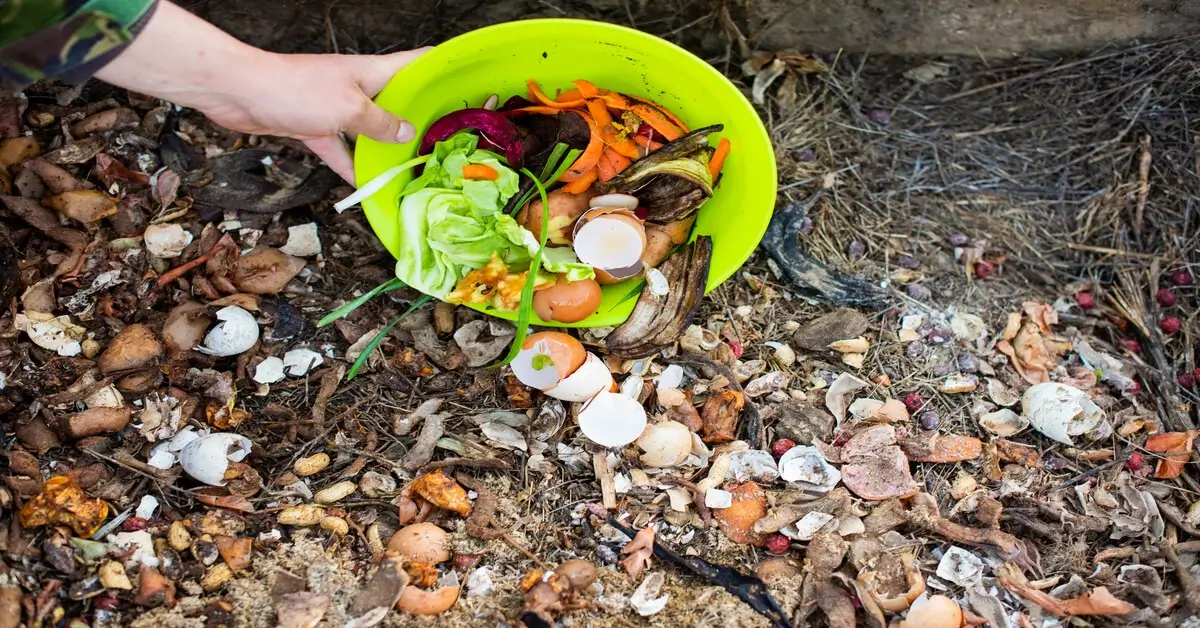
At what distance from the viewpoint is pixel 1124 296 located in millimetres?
2426

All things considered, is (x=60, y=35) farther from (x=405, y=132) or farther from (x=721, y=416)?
(x=721, y=416)

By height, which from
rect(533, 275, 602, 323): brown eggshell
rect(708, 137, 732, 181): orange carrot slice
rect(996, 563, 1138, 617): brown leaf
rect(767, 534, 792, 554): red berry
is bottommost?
rect(996, 563, 1138, 617): brown leaf

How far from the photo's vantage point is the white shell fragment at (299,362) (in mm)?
2115

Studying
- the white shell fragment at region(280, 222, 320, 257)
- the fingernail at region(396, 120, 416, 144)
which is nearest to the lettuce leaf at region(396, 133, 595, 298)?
the fingernail at region(396, 120, 416, 144)

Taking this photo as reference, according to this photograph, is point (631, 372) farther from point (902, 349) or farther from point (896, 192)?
point (896, 192)

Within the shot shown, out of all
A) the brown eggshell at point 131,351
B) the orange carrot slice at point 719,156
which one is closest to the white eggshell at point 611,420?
the orange carrot slice at point 719,156

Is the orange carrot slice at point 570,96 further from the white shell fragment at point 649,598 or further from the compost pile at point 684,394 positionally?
the white shell fragment at point 649,598

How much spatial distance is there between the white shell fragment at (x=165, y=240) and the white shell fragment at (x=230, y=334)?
23 centimetres

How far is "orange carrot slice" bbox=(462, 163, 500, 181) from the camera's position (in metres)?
2.02

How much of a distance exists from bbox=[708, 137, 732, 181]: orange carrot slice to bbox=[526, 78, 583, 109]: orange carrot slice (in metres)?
0.36

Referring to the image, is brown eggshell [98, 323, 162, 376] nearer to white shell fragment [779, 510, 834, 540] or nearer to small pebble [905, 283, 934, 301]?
white shell fragment [779, 510, 834, 540]

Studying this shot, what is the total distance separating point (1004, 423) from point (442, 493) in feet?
4.91

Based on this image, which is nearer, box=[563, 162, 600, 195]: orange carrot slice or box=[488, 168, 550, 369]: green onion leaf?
box=[488, 168, 550, 369]: green onion leaf

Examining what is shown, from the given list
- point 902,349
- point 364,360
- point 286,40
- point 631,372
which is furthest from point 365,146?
point 902,349
